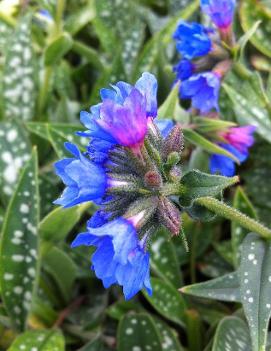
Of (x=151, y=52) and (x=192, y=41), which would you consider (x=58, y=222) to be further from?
(x=151, y=52)

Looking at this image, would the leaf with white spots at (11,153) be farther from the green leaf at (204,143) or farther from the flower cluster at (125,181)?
the flower cluster at (125,181)

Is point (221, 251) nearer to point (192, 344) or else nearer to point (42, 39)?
point (192, 344)

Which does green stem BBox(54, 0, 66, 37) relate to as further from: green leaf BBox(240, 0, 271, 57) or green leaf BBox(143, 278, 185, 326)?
green leaf BBox(143, 278, 185, 326)

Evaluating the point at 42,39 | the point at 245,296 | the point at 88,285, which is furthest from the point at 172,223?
the point at 42,39

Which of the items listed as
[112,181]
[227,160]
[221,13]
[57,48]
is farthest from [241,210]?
[57,48]

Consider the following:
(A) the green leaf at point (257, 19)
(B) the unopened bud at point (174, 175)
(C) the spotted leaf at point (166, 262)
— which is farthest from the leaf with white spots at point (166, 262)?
(A) the green leaf at point (257, 19)

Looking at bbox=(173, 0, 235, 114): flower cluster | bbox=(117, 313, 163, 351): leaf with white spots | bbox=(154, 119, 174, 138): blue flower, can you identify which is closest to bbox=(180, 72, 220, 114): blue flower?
bbox=(173, 0, 235, 114): flower cluster
